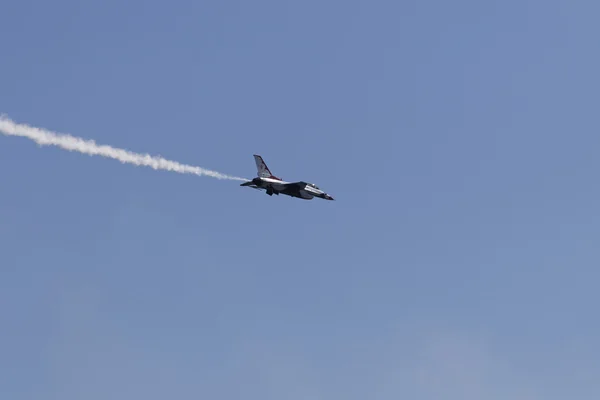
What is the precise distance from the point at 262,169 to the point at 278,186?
18.0 feet

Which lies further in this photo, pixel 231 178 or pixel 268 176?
pixel 268 176

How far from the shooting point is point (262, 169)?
6673 inches

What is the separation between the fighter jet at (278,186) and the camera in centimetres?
16375

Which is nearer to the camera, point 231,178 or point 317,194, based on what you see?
point 231,178

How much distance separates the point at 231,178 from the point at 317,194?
17.8 m

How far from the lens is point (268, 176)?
552 feet

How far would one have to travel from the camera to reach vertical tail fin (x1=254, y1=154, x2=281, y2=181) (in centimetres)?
16825

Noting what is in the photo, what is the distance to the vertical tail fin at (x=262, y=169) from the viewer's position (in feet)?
552

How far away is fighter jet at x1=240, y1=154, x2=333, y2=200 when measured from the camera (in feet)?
537

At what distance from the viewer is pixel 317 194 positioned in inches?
6718

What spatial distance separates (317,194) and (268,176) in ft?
26.8

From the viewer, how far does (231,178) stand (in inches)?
6216

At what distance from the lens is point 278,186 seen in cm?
16538
